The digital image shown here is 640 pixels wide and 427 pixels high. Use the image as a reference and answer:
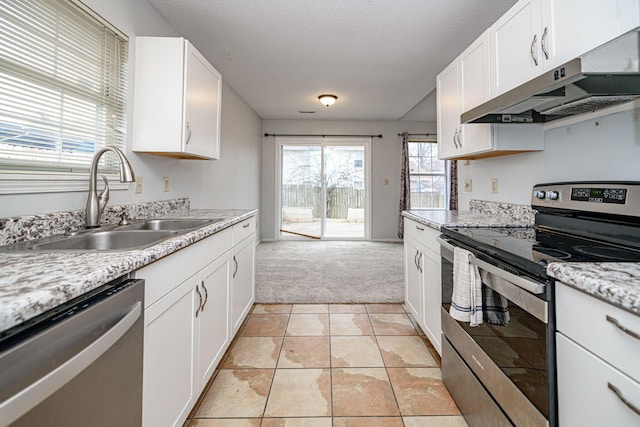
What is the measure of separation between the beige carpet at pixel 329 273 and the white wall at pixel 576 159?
146 cm

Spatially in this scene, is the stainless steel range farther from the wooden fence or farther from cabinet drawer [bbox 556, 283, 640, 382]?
the wooden fence

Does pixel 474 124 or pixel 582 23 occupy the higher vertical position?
pixel 582 23

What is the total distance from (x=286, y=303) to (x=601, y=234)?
90.2 inches

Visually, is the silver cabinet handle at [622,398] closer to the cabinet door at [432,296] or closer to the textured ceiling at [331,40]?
the cabinet door at [432,296]

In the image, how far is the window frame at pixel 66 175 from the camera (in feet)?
3.62

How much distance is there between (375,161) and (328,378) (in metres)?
4.67

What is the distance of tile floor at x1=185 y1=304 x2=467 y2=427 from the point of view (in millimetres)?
1352

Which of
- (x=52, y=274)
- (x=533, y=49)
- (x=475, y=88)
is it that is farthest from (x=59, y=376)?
(x=475, y=88)

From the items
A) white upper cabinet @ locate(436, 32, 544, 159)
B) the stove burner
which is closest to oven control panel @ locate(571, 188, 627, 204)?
the stove burner

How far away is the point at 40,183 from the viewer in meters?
1.21

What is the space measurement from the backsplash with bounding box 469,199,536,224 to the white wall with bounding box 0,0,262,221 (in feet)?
8.69

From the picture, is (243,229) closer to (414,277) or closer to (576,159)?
(414,277)

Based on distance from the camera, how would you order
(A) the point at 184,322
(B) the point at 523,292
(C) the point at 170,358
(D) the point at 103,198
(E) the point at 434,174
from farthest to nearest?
1. (E) the point at 434,174
2. (D) the point at 103,198
3. (A) the point at 184,322
4. (C) the point at 170,358
5. (B) the point at 523,292

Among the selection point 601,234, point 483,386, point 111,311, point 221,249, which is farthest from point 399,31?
point 111,311
